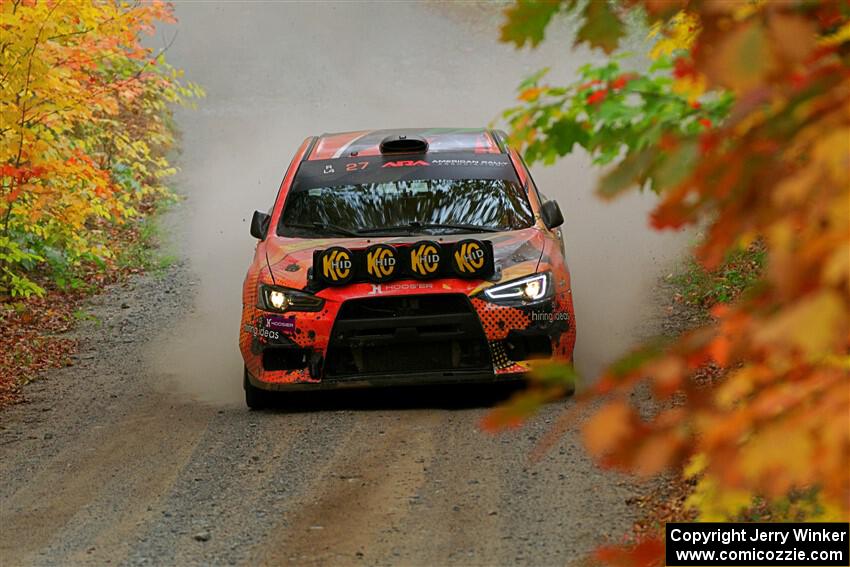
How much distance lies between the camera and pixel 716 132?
87.4 inches

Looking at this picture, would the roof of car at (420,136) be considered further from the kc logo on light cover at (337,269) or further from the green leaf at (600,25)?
the green leaf at (600,25)

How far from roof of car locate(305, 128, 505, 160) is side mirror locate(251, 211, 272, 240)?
3.16 ft

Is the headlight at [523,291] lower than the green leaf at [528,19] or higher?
lower

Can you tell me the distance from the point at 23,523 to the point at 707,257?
5.79 m

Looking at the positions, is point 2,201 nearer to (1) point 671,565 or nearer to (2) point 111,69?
(2) point 111,69

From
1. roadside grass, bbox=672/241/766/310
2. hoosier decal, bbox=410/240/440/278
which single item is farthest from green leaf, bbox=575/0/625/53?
roadside grass, bbox=672/241/766/310

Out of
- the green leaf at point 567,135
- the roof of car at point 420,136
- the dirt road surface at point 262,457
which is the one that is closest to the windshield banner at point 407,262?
the dirt road surface at point 262,457

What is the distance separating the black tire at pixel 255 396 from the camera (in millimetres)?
9156

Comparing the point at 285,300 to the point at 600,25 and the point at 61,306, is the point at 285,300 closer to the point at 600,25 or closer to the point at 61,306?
the point at 600,25

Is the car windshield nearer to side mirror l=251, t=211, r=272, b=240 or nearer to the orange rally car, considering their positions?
the orange rally car

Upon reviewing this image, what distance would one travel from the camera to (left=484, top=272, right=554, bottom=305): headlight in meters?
8.63

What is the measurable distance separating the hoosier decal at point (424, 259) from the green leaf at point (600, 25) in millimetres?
5830

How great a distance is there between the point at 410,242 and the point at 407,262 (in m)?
0.24

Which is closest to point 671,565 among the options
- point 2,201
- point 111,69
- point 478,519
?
point 478,519
